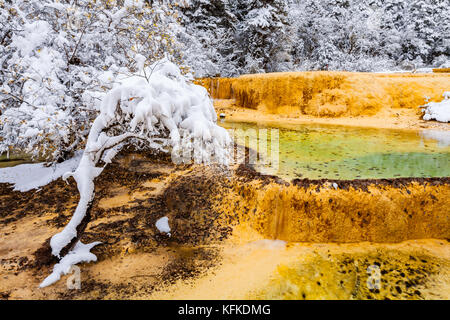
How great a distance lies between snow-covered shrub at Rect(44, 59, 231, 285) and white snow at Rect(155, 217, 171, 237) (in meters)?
1.28

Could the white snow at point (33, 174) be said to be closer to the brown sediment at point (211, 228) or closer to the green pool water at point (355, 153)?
the brown sediment at point (211, 228)

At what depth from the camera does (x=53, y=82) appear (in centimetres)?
489

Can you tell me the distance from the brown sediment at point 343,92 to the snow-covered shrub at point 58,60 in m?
7.90

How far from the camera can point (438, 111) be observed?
10508 mm

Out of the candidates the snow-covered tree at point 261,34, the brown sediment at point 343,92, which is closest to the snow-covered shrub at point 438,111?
the brown sediment at point 343,92

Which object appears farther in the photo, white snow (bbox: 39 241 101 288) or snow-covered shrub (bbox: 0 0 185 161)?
snow-covered shrub (bbox: 0 0 185 161)

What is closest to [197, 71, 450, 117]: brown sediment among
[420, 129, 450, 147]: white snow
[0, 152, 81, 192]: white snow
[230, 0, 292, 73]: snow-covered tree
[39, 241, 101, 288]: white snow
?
[420, 129, 450, 147]: white snow

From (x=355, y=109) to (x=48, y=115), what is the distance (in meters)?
11.9

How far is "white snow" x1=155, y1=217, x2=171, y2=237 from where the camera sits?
4.80 meters

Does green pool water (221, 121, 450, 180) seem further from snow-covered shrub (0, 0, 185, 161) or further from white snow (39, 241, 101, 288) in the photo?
snow-covered shrub (0, 0, 185, 161)

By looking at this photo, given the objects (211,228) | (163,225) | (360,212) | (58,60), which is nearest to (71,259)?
(163,225)

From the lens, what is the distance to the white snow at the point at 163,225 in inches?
189
